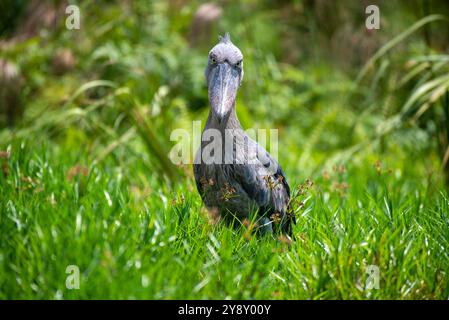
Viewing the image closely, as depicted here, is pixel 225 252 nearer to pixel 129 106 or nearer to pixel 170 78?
pixel 129 106

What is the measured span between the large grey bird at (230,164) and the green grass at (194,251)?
0.42 feet

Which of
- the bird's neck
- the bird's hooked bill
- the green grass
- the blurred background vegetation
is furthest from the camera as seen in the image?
the blurred background vegetation

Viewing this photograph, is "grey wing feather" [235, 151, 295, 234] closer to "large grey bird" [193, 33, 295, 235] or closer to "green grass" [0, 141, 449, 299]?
"large grey bird" [193, 33, 295, 235]

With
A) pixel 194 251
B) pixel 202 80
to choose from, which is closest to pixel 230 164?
pixel 194 251

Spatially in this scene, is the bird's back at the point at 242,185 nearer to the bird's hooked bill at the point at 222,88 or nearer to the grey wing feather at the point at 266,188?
the grey wing feather at the point at 266,188

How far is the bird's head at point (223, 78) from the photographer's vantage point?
3.18 m

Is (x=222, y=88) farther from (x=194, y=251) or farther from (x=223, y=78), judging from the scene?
(x=194, y=251)

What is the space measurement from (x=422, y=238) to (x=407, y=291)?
53 centimetres

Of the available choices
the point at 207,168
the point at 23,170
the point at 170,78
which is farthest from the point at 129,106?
the point at 170,78

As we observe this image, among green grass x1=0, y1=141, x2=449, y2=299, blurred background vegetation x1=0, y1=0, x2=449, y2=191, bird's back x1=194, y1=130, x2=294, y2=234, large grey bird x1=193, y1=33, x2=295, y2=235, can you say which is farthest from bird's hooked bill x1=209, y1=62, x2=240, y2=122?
blurred background vegetation x1=0, y1=0, x2=449, y2=191

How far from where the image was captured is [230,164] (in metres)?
3.22

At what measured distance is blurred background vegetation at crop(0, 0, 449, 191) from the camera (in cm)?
478

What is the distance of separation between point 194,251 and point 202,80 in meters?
4.28

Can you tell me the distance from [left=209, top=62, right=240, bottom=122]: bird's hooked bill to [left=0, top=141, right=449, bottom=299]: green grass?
1.80ft
